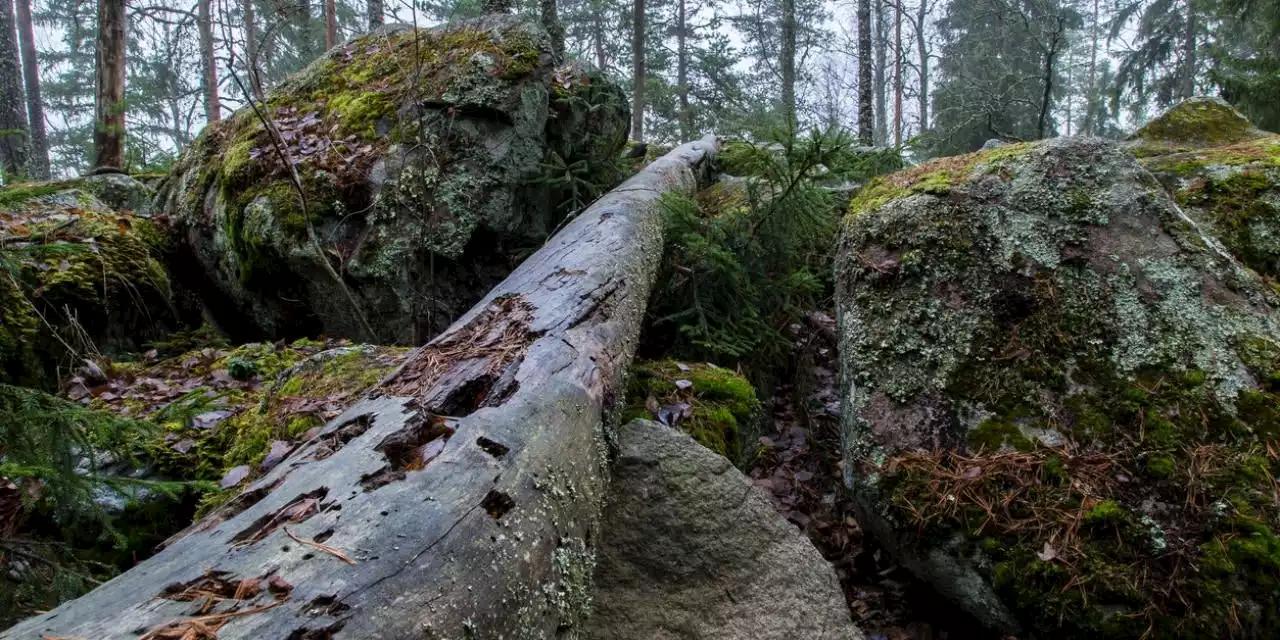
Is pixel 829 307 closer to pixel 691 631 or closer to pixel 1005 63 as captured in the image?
pixel 691 631

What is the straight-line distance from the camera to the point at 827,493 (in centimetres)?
379

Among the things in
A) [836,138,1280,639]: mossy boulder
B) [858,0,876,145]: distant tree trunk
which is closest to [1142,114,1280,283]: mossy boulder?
[836,138,1280,639]: mossy boulder

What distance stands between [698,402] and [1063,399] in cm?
178

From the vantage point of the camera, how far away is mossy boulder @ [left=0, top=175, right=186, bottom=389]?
3.95 meters

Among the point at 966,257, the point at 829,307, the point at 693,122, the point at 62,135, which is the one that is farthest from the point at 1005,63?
the point at 62,135

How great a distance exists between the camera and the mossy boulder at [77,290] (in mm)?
3951

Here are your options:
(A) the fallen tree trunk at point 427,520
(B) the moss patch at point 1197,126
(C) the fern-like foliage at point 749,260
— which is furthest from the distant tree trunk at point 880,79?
(A) the fallen tree trunk at point 427,520

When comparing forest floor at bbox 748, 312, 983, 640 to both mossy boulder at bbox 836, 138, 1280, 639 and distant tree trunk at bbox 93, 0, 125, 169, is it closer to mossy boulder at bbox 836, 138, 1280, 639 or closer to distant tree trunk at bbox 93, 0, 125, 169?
mossy boulder at bbox 836, 138, 1280, 639

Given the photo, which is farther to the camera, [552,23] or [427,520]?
[552,23]

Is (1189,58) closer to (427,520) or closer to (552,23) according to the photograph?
(552,23)

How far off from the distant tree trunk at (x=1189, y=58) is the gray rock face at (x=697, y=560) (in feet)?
74.8

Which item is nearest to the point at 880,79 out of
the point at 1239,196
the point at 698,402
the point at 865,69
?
the point at 865,69

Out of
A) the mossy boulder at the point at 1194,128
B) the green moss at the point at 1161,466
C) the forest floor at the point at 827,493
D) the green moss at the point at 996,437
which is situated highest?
the mossy boulder at the point at 1194,128

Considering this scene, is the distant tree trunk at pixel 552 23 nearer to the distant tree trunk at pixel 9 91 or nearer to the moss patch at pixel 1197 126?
the moss patch at pixel 1197 126
